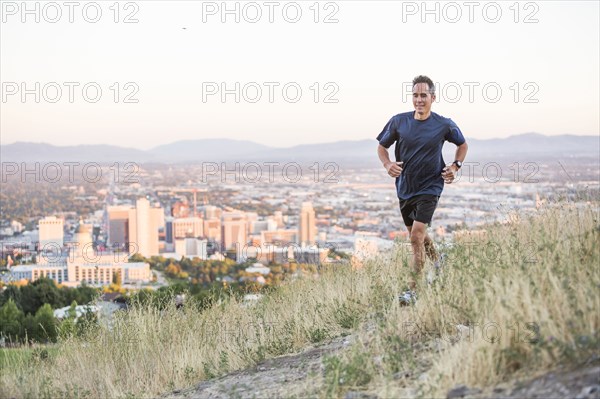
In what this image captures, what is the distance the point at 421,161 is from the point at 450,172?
29 centimetres

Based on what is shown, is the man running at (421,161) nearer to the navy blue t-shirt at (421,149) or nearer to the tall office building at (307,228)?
the navy blue t-shirt at (421,149)

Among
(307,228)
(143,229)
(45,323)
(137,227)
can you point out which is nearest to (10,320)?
(45,323)

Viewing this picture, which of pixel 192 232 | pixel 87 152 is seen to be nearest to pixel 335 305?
pixel 192 232

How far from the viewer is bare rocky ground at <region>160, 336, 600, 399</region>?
430cm

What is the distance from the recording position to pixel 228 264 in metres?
39.9

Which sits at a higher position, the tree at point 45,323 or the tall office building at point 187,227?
the tall office building at point 187,227

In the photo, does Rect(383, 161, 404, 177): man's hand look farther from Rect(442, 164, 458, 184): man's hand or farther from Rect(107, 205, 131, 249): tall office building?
Rect(107, 205, 131, 249): tall office building

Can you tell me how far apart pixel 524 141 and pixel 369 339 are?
1896 inches

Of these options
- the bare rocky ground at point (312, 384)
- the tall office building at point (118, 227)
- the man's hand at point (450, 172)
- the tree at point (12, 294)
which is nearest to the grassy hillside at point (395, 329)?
the bare rocky ground at point (312, 384)

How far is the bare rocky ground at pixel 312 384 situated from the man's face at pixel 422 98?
7.56 ft

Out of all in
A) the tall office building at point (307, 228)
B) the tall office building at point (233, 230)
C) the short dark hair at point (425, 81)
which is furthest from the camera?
the tall office building at point (233, 230)

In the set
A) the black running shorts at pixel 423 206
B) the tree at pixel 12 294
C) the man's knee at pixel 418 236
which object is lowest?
the tree at pixel 12 294

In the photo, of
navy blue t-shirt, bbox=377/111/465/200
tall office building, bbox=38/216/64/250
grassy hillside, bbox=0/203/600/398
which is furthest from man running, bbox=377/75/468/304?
tall office building, bbox=38/216/64/250

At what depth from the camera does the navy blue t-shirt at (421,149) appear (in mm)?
7477
